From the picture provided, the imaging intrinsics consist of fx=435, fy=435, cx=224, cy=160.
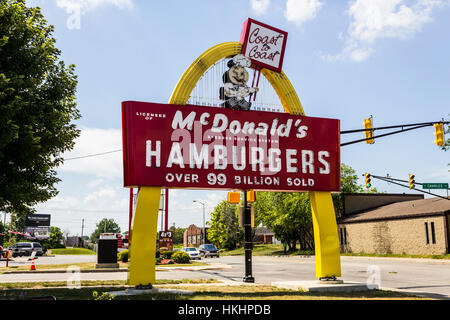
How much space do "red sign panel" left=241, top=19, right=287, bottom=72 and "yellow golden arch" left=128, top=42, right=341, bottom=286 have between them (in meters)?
0.28

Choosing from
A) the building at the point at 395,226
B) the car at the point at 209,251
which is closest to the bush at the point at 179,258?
the car at the point at 209,251

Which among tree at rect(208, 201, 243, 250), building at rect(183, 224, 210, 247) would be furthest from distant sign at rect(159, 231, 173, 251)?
building at rect(183, 224, 210, 247)

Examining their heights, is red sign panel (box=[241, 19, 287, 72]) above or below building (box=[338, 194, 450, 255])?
above

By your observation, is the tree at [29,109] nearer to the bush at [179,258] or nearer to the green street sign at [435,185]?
the bush at [179,258]

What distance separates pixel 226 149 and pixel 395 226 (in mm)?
36765

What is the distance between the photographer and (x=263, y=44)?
15.4m

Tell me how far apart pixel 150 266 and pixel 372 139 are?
14173 millimetres

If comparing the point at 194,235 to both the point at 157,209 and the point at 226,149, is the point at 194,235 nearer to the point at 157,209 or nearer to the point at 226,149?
the point at 226,149

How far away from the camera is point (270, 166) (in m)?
14.4

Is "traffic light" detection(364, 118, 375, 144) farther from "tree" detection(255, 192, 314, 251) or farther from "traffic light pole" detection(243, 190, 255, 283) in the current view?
"tree" detection(255, 192, 314, 251)

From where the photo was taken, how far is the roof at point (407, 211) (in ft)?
136

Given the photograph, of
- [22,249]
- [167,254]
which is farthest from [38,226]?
[167,254]

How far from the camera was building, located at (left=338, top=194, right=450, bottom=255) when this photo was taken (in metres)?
40.4

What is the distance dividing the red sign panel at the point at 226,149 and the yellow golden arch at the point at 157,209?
452mm
